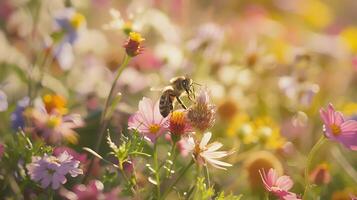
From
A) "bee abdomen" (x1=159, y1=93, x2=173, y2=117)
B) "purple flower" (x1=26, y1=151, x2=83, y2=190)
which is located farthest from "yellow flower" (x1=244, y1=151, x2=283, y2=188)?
"purple flower" (x1=26, y1=151, x2=83, y2=190)

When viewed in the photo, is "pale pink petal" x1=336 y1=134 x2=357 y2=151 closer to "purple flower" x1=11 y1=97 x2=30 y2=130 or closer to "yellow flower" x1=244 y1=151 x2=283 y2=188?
"yellow flower" x1=244 y1=151 x2=283 y2=188

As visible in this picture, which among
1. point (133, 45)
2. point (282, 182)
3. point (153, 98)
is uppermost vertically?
point (133, 45)

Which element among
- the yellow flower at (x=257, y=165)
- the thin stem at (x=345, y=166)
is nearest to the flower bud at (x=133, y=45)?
the yellow flower at (x=257, y=165)

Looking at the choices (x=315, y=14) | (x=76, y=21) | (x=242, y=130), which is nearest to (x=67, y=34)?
(x=76, y=21)

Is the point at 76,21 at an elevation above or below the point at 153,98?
above

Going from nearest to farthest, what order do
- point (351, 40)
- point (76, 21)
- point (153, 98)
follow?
1. point (76, 21)
2. point (153, 98)
3. point (351, 40)

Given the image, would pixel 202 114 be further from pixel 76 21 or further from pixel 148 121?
pixel 76 21
